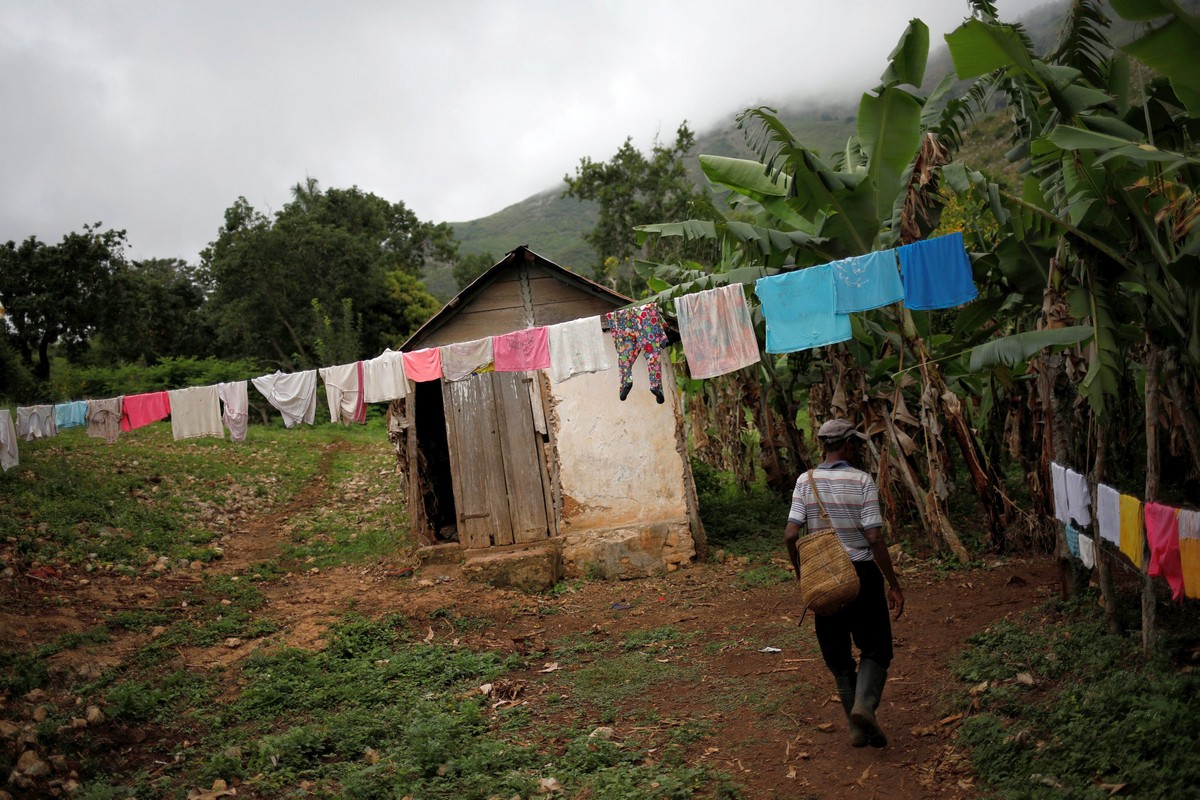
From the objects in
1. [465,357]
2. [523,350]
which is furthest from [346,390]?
[523,350]

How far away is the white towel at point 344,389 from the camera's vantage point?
8898mm

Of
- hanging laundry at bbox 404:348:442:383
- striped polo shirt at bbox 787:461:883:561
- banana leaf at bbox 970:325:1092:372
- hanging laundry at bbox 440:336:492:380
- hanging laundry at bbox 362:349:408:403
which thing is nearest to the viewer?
striped polo shirt at bbox 787:461:883:561

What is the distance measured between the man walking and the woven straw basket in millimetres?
122

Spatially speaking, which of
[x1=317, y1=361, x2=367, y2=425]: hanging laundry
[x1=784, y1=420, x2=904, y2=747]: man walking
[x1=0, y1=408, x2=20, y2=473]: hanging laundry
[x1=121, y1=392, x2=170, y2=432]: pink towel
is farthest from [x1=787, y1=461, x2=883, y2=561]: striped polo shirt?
[x1=0, y1=408, x2=20, y2=473]: hanging laundry

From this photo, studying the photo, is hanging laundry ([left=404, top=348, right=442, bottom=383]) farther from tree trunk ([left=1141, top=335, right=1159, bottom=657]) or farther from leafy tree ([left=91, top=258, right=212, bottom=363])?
leafy tree ([left=91, top=258, right=212, bottom=363])

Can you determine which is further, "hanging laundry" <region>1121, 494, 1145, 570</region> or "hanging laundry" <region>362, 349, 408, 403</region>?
"hanging laundry" <region>362, 349, 408, 403</region>

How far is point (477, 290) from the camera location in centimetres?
1001

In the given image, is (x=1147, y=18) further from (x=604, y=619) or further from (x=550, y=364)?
(x=604, y=619)

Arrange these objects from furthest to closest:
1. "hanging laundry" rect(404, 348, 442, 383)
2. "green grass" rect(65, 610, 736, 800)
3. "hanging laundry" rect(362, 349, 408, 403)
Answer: "hanging laundry" rect(362, 349, 408, 403), "hanging laundry" rect(404, 348, 442, 383), "green grass" rect(65, 610, 736, 800)

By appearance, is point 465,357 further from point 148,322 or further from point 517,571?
point 148,322

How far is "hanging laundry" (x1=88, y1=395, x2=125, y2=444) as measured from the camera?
9.99 m

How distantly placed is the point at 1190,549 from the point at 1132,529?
497 mm

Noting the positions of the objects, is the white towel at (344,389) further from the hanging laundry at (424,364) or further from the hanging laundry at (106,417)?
the hanging laundry at (106,417)

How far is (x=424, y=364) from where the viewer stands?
845 centimetres
